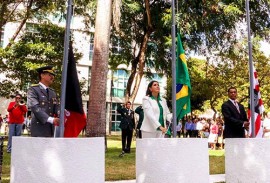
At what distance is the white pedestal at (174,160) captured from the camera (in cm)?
527

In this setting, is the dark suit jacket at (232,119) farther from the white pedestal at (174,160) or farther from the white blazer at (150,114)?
the white pedestal at (174,160)

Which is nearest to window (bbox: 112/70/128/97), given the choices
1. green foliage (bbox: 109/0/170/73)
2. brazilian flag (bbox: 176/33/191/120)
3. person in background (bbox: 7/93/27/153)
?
green foliage (bbox: 109/0/170/73)

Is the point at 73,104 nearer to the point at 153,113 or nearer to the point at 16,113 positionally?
the point at 153,113

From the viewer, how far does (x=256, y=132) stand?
23.8 ft

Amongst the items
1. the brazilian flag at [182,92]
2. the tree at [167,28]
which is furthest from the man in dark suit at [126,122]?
the brazilian flag at [182,92]

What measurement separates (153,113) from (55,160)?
260cm

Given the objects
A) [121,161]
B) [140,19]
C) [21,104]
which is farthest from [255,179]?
[140,19]

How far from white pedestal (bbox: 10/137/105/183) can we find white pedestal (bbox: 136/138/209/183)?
127 cm

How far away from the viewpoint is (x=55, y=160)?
13.4ft

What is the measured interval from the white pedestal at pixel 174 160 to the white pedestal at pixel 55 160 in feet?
4.16

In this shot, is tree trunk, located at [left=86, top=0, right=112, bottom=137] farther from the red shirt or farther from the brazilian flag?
the brazilian flag

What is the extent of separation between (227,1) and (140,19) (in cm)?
410

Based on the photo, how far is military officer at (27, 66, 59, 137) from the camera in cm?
524

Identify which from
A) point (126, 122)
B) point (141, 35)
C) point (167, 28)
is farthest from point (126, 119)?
point (141, 35)
